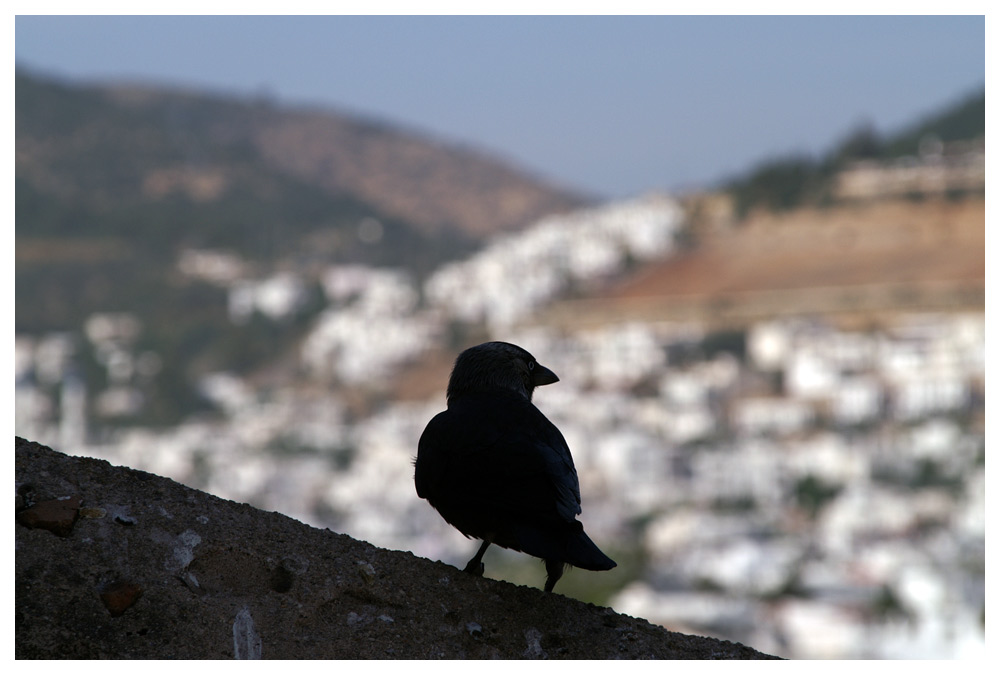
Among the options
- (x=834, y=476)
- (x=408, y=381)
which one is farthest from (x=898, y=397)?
(x=408, y=381)

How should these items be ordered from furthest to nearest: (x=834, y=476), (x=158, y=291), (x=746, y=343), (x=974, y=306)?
(x=158, y=291), (x=746, y=343), (x=974, y=306), (x=834, y=476)

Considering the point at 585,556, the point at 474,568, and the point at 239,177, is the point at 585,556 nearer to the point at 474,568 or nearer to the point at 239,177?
the point at 474,568

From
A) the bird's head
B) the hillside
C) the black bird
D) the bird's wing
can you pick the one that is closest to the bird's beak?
the bird's head

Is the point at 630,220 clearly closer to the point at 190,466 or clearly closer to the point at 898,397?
the point at 898,397

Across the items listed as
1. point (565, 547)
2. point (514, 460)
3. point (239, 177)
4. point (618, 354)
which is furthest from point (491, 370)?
point (239, 177)

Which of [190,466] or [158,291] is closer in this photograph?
[190,466]

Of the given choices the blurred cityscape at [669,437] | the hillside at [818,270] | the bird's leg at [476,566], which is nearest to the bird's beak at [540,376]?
the bird's leg at [476,566]

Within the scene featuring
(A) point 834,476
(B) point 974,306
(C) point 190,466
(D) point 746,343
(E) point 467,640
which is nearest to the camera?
(E) point 467,640
